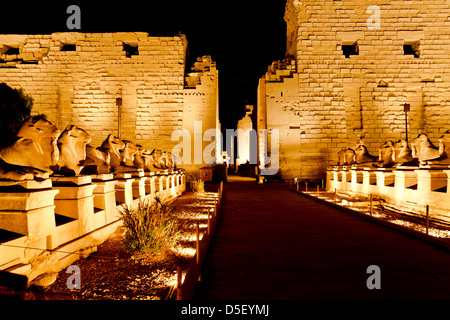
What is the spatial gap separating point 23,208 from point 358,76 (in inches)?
840

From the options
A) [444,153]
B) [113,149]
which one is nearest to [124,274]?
[113,149]

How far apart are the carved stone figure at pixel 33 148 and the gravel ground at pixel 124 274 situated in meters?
1.40

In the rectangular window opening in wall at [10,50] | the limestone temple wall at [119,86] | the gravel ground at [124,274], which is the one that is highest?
the rectangular window opening in wall at [10,50]

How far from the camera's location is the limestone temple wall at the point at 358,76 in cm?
2003

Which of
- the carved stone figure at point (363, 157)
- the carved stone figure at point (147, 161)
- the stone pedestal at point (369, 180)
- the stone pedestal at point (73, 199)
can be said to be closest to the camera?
the stone pedestal at point (73, 199)

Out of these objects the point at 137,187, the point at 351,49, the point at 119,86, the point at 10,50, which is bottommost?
the point at 137,187

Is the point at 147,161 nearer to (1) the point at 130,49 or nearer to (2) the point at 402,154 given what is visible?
(2) the point at 402,154

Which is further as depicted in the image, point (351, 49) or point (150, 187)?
point (351, 49)

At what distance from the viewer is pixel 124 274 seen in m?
3.68

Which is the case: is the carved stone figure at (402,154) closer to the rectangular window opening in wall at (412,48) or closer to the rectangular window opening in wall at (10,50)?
the rectangular window opening in wall at (412,48)

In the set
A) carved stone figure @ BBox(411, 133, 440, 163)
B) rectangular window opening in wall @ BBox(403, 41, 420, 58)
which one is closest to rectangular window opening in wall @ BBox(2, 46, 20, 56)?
carved stone figure @ BBox(411, 133, 440, 163)

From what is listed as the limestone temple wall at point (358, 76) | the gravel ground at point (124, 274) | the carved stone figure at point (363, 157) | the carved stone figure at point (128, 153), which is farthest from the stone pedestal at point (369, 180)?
the limestone temple wall at point (358, 76)
